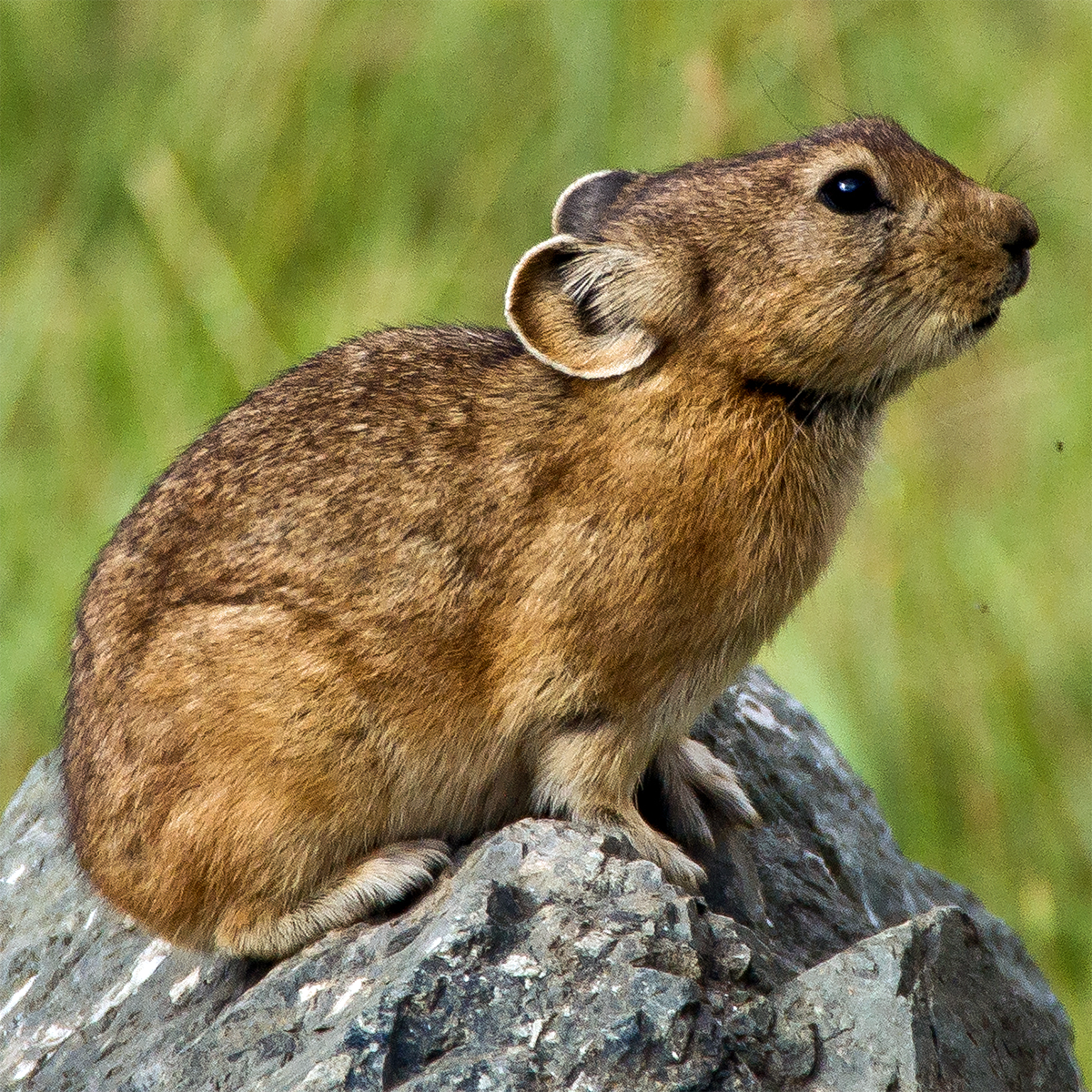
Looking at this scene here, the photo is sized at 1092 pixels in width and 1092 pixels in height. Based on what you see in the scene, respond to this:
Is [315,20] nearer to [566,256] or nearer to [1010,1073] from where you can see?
[566,256]

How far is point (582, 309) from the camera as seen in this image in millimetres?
5777

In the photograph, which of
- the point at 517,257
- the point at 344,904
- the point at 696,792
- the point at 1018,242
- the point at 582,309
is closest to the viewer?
the point at 344,904

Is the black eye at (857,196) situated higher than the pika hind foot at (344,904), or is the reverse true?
the black eye at (857,196)

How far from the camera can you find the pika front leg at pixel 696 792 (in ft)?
20.0

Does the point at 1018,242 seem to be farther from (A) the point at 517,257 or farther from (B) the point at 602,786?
(A) the point at 517,257

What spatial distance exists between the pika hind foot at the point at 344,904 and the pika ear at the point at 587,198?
223cm

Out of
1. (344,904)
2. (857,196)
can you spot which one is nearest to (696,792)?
(344,904)

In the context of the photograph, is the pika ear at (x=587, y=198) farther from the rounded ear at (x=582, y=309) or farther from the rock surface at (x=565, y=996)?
the rock surface at (x=565, y=996)

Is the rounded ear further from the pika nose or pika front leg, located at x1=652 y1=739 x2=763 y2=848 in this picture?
pika front leg, located at x1=652 y1=739 x2=763 y2=848

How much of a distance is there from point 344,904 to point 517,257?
5.19 m

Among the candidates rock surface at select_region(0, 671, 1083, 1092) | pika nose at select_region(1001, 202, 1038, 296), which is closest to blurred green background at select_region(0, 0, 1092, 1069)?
rock surface at select_region(0, 671, 1083, 1092)

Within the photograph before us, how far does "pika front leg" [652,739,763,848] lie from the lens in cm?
609

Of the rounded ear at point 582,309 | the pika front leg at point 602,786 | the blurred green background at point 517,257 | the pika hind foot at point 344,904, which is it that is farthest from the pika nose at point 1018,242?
the blurred green background at point 517,257

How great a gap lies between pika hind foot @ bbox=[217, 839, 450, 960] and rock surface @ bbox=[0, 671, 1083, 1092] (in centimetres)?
6
